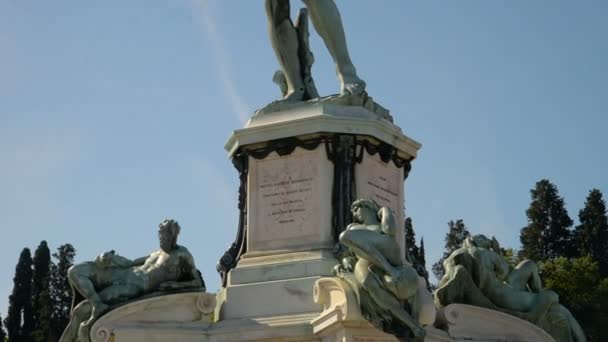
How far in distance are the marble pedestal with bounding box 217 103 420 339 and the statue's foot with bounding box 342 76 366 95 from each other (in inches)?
11.4

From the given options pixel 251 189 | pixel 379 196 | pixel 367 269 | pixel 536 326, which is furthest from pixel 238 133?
pixel 536 326

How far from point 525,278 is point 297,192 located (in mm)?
3156

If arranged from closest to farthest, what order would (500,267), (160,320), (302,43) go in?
(160,320) → (500,267) → (302,43)

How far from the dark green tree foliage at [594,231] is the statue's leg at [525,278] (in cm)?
3720

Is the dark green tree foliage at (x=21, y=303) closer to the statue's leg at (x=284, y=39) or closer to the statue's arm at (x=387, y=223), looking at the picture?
the statue's leg at (x=284, y=39)

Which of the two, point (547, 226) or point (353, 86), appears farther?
point (547, 226)

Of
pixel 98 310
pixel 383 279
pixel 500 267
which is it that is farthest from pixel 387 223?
pixel 98 310

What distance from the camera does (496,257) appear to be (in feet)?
49.5

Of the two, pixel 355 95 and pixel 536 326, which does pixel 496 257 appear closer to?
pixel 536 326

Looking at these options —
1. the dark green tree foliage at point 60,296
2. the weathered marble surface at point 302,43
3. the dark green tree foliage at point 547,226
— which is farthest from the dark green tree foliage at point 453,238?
the weathered marble surface at point 302,43

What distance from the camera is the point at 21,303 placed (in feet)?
172

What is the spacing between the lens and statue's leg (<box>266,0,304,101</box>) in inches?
651

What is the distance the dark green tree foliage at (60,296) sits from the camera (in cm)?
4781

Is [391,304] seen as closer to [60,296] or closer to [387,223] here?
[387,223]
